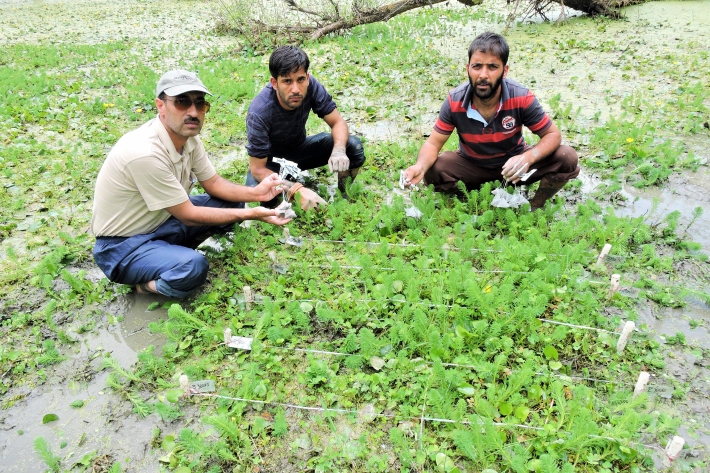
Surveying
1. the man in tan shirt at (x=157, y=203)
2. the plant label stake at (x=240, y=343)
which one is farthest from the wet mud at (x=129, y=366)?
the plant label stake at (x=240, y=343)

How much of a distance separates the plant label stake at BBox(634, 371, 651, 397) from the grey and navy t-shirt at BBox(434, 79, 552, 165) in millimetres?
2303

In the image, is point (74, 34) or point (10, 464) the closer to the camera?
point (10, 464)

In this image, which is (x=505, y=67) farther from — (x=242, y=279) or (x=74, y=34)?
(x=74, y=34)

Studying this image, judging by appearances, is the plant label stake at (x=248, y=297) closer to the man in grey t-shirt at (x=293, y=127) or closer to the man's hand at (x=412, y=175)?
the man in grey t-shirt at (x=293, y=127)

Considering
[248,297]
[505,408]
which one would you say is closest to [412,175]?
[248,297]

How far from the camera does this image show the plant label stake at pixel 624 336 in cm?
279

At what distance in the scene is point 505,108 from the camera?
13.2 ft

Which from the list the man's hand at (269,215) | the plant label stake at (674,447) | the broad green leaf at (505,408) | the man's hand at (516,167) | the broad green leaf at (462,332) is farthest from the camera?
the man's hand at (516,167)

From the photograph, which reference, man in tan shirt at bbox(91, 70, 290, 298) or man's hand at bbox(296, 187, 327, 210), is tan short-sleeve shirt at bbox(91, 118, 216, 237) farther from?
man's hand at bbox(296, 187, 327, 210)

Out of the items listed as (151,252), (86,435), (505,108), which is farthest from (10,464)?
(505,108)

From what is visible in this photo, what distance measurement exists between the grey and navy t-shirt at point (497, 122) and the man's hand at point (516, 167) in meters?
0.34

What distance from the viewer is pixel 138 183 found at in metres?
3.34

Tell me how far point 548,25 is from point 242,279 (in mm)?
10712

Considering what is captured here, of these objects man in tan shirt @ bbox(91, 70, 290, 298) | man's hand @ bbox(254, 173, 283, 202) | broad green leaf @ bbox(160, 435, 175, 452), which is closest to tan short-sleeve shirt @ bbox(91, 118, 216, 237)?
man in tan shirt @ bbox(91, 70, 290, 298)
